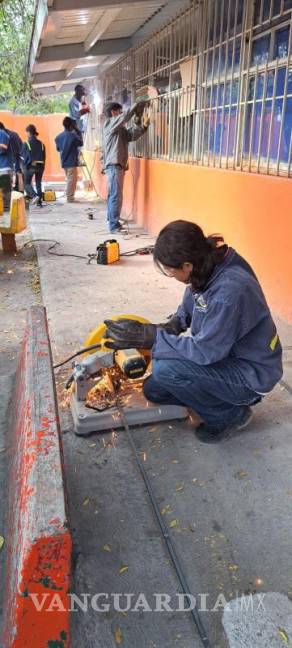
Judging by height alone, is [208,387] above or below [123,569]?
above

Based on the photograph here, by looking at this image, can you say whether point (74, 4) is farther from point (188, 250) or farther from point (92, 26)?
point (188, 250)

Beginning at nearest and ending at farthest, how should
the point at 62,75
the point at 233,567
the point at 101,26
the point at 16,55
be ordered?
the point at 233,567 → the point at 101,26 → the point at 62,75 → the point at 16,55

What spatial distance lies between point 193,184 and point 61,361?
3480 mm

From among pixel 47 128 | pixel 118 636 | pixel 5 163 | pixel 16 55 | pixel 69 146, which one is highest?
pixel 16 55

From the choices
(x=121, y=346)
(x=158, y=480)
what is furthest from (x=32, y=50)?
(x=158, y=480)

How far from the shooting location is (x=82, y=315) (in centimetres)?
471

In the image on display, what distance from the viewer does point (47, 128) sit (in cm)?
2286

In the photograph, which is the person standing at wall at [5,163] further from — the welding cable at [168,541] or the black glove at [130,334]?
the welding cable at [168,541]

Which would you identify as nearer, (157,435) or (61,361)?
(157,435)

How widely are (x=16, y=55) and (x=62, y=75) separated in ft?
36.5

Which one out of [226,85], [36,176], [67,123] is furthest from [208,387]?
[36,176]

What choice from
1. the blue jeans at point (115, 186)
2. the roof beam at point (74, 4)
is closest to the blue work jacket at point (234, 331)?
the roof beam at point (74, 4)

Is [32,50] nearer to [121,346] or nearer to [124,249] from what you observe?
[124,249]

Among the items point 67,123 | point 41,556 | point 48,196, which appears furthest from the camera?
point 48,196
